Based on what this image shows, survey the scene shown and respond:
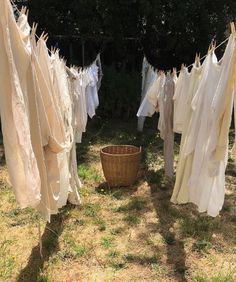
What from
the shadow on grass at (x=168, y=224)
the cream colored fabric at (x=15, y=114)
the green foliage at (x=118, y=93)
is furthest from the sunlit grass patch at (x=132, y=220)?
the green foliage at (x=118, y=93)

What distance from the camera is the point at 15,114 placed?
75.7 inches

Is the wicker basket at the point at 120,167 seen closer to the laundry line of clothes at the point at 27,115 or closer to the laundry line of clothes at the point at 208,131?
the laundry line of clothes at the point at 208,131

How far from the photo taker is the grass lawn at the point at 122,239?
3.10 m

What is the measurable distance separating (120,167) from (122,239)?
124cm

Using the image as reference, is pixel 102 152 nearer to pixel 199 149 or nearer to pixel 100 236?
pixel 100 236

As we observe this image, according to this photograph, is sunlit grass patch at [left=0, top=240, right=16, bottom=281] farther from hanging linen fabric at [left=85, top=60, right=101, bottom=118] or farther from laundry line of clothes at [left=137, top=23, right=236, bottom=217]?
hanging linen fabric at [left=85, top=60, right=101, bottom=118]

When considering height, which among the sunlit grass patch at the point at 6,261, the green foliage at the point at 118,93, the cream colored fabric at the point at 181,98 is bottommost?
the sunlit grass patch at the point at 6,261

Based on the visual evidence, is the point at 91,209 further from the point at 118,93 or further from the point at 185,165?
the point at 118,93

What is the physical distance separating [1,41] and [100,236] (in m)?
2.23

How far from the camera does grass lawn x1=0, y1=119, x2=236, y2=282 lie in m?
3.10


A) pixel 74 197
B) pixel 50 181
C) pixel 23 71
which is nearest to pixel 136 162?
pixel 74 197

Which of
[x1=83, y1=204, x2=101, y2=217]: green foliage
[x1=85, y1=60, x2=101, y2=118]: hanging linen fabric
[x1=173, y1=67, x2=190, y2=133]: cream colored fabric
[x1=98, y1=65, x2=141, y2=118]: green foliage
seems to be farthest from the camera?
[x1=98, y1=65, x2=141, y2=118]: green foliage

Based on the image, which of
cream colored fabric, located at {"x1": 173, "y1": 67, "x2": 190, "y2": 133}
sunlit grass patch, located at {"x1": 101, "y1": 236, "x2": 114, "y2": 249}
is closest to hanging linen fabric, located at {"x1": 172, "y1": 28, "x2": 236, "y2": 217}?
cream colored fabric, located at {"x1": 173, "y1": 67, "x2": 190, "y2": 133}

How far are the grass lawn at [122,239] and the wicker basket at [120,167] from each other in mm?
101
